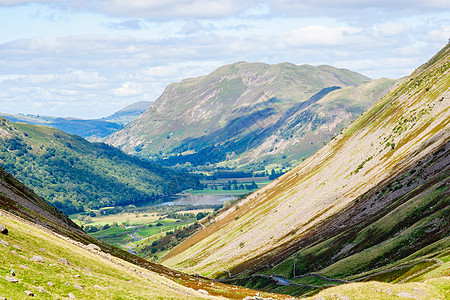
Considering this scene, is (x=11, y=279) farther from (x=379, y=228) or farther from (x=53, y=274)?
(x=379, y=228)

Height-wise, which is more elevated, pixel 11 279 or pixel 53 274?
pixel 11 279

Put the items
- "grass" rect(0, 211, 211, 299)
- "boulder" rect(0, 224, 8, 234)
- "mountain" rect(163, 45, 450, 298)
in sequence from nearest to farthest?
"grass" rect(0, 211, 211, 299) < "boulder" rect(0, 224, 8, 234) < "mountain" rect(163, 45, 450, 298)

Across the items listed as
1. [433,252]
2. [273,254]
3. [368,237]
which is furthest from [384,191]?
[433,252]

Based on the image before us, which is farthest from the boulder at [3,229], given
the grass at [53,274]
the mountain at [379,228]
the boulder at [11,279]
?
the mountain at [379,228]

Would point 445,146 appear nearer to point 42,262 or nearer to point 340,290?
point 340,290

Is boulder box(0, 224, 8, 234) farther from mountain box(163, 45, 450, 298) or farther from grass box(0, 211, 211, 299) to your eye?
mountain box(163, 45, 450, 298)

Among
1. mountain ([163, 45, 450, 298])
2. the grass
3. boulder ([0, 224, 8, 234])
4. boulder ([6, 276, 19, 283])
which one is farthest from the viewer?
mountain ([163, 45, 450, 298])

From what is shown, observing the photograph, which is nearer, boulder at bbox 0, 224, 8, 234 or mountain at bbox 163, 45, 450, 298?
boulder at bbox 0, 224, 8, 234

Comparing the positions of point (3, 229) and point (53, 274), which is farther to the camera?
point (3, 229)

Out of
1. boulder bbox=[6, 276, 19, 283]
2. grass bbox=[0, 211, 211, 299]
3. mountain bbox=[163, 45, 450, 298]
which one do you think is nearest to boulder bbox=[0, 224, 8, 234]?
grass bbox=[0, 211, 211, 299]

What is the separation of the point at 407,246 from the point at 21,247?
260 ft

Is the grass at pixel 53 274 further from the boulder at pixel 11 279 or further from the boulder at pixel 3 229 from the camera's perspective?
the boulder at pixel 3 229

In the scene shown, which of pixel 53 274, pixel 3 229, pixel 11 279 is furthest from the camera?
pixel 3 229

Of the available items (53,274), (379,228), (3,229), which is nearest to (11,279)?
(53,274)
